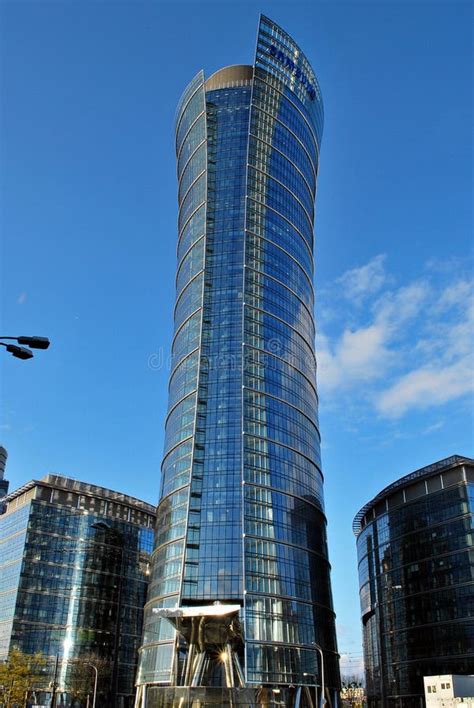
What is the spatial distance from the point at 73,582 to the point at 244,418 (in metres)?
62.9

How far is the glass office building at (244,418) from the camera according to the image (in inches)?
3366

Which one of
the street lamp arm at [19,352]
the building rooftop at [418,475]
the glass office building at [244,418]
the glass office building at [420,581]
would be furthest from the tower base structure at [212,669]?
the street lamp arm at [19,352]

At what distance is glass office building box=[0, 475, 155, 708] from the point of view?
128000 mm

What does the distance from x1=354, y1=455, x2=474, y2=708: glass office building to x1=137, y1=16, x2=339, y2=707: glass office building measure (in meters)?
20.1

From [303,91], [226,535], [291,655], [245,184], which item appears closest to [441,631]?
[291,655]

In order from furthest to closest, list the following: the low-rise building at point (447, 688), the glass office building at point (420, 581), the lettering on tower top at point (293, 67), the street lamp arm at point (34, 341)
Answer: the lettering on tower top at point (293, 67) < the glass office building at point (420, 581) < the low-rise building at point (447, 688) < the street lamp arm at point (34, 341)

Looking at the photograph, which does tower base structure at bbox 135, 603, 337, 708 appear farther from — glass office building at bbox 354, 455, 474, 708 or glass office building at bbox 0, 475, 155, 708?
glass office building at bbox 0, 475, 155, 708

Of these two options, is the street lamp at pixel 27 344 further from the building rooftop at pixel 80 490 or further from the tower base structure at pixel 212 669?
the building rooftop at pixel 80 490

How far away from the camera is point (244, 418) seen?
97.5 metres

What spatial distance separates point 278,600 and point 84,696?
61029 millimetres

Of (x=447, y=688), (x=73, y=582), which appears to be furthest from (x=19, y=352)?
(x=73, y=582)

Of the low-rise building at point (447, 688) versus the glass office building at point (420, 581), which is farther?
the glass office building at point (420, 581)

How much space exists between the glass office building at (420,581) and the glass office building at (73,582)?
52022mm

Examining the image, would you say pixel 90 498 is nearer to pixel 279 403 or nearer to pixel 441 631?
pixel 279 403
